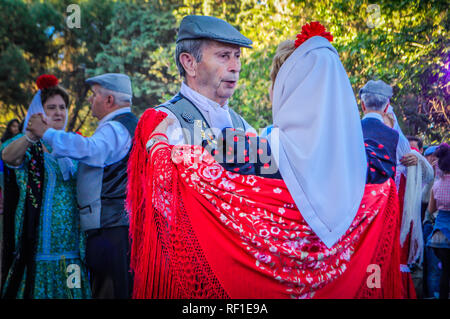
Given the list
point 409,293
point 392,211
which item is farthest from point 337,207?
point 409,293

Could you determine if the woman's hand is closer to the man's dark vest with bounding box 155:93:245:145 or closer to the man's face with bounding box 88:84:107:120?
the man's dark vest with bounding box 155:93:245:145

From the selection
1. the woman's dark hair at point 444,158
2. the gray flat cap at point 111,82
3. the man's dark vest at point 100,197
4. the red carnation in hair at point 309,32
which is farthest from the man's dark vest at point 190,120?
the woman's dark hair at point 444,158

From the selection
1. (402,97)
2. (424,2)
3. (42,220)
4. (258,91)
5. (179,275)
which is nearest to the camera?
(179,275)

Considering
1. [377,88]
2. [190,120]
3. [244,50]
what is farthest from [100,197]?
[244,50]

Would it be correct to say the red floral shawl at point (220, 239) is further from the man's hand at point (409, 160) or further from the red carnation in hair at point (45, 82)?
the man's hand at point (409, 160)

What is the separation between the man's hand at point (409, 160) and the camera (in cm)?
423

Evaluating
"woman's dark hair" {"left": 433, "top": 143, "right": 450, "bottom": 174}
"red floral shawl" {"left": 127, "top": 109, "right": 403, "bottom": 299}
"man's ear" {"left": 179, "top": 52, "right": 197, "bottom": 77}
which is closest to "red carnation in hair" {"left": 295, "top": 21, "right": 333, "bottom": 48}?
"man's ear" {"left": 179, "top": 52, "right": 197, "bottom": 77}

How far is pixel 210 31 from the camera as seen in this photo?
7.96 ft

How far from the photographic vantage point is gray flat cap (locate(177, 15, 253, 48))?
242 centimetres

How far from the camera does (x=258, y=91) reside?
472 inches

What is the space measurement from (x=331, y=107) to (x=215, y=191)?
0.67 meters

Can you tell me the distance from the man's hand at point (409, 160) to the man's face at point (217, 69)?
96.1 inches
